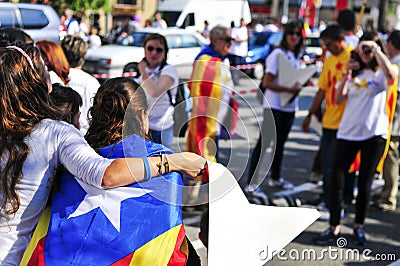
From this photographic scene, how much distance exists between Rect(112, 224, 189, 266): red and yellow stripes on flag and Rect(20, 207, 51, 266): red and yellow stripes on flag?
0.30m

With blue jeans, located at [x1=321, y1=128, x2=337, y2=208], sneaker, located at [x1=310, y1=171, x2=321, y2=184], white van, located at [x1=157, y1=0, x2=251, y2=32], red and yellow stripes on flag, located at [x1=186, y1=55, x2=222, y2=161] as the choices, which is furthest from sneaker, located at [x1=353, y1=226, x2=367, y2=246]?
white van, located at [x1=157, y1=0, x2=251, y2=32]

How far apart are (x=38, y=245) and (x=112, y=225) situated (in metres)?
0.31

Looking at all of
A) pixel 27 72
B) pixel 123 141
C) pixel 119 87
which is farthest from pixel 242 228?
pixel 27 72

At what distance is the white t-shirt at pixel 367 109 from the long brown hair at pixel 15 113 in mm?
3159

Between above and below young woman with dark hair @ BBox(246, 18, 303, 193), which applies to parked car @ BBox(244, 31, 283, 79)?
below

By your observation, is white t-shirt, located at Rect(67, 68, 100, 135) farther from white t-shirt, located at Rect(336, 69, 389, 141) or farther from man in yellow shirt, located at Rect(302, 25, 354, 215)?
man in yellow shirt, located at Rect(302, 25, 354, 215)

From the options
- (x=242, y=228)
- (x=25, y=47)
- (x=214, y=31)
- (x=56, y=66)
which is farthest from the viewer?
(x=214, y=31)

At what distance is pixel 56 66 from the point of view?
4352 mm

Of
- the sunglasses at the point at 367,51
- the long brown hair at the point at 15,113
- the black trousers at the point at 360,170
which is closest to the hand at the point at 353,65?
the sunglasses at the point at 367,51

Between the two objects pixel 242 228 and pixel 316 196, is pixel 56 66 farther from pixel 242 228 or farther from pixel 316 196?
pixel 316 196

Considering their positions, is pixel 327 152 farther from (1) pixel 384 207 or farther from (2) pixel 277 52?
(2) pixel 277 52

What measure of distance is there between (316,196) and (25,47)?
14.3 feet

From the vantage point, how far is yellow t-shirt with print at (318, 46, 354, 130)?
5730 millimetres

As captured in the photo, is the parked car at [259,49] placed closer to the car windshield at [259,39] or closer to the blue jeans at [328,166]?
the car windshield at [259,39]
